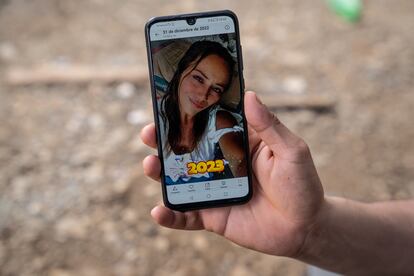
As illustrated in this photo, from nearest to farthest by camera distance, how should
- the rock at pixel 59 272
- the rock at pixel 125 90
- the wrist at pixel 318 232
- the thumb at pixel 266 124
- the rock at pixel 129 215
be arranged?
the thumb at pixel 266 124, the wrist at pixel 318 232, the rock at pixel 59 272, the rock at pixel 129 215, the rock at pixel 125 90

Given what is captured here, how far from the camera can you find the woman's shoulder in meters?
1.51

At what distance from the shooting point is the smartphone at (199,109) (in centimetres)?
148

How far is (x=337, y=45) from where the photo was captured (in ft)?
12.4

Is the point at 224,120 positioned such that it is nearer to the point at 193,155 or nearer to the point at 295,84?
the point at 193,155

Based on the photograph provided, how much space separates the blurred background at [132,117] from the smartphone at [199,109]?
1.01 metres

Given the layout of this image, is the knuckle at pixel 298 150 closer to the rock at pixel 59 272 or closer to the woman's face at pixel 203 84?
the woman's face at pixel 203 84

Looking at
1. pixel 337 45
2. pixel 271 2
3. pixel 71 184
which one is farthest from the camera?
pixel 271 2

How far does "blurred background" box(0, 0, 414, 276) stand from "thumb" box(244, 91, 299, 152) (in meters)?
1.19

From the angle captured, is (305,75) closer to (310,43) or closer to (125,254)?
(310,43)

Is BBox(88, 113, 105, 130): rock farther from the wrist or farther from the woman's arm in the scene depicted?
the wrist

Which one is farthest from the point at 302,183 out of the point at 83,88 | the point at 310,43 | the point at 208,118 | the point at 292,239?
the point at 310,43

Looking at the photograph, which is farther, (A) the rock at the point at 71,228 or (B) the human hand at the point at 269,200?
(A) the rock at the point at 71,228

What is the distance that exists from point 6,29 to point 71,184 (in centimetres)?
156

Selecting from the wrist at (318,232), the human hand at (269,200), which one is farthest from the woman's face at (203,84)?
the wrist at (318,232)
